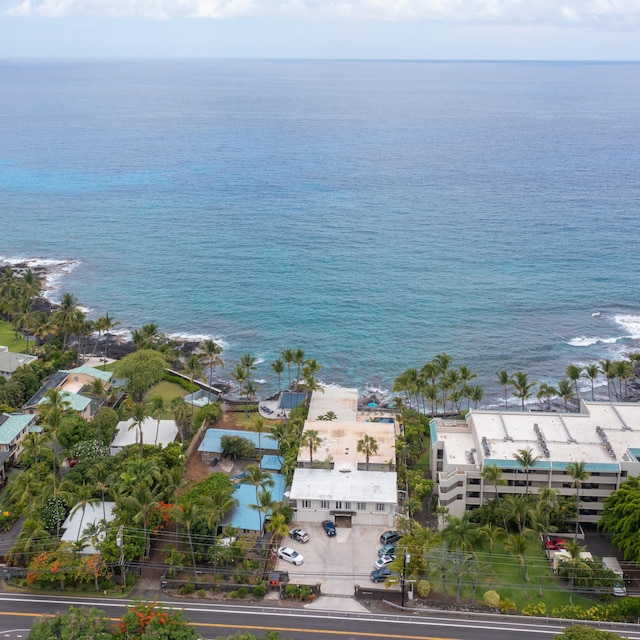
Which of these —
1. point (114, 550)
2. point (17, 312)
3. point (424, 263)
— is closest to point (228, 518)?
point (114, 550)

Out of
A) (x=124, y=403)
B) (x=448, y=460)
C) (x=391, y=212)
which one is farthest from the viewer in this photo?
(x=391, y=212)

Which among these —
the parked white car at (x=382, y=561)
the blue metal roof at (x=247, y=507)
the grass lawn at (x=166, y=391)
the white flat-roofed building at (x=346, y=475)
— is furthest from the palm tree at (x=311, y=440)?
the grass lawn at (x=166, y=391)

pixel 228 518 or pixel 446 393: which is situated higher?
pixel 446 393

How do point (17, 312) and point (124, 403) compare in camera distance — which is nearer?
point (124, 403)

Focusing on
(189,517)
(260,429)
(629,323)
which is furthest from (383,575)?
(629,323)

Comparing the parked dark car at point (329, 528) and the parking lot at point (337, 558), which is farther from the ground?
the parked dark car at point (329, 528)

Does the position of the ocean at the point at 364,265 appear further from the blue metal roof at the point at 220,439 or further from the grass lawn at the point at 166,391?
the blue metal roof at the point at 220,439

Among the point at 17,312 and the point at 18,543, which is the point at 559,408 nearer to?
the point at 18,543
